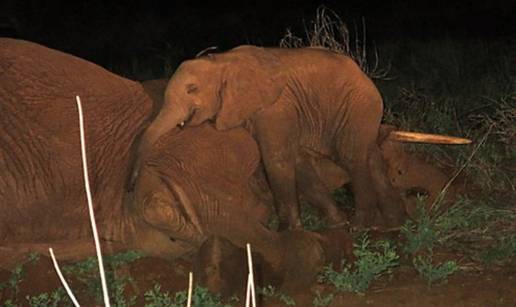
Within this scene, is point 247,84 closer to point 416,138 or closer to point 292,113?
point 292,113

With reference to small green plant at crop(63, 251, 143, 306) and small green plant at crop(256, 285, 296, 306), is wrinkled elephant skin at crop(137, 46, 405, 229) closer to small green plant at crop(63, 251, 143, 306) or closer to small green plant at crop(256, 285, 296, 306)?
small green plant at crop(63, 251, 143, 306)

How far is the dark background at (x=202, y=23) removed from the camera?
15.6m

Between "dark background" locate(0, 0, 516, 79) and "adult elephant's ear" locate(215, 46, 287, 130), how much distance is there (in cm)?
759

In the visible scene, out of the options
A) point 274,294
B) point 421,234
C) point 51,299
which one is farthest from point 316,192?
point 51,299

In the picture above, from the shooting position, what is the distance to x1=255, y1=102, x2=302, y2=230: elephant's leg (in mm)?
5070

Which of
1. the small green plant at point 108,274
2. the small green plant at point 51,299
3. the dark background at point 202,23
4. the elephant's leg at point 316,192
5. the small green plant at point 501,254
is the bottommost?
the dark background at point 202,23

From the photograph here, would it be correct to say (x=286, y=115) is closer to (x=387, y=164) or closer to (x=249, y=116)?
(x=249, y=116)

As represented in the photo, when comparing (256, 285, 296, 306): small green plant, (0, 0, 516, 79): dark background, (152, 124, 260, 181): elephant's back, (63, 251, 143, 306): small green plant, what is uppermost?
(152, 124, 260, 181): elephant's back

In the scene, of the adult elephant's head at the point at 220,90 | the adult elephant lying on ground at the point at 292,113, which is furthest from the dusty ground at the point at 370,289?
the adult elephant's head at the point at 220,90

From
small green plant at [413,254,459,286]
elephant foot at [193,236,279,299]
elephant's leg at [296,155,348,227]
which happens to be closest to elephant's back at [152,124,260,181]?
elephant's leg at [296,155,348,227]

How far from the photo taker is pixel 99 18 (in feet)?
69.6

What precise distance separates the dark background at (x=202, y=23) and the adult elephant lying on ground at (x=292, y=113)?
24.3ft

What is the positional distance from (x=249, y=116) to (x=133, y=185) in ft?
2.55

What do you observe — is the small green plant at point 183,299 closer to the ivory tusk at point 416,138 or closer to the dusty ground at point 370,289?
the dusty ground at point 370,289
